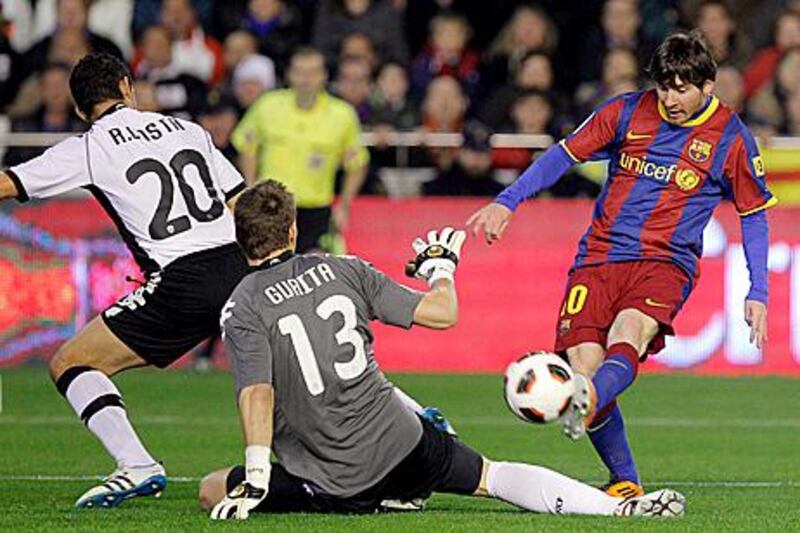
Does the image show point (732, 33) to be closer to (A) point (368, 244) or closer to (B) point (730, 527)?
(A) point (368, 244)

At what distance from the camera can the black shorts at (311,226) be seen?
16.7 meters

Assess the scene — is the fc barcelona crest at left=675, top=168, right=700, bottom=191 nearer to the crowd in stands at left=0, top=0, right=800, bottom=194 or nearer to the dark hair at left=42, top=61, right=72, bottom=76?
the crowd in stands at left=0, top=0, right=800, bottom=194

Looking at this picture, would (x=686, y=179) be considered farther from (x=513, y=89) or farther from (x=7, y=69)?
(x=7, y=69)

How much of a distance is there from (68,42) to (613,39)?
5.11 meters

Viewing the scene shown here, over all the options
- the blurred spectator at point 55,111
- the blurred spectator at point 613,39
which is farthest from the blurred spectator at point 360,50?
the blurred spectator at point 55,111

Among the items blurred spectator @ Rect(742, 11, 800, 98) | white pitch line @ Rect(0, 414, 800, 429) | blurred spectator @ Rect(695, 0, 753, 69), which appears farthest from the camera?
blurred spectator @ Rect(695, 0, 753, 69)

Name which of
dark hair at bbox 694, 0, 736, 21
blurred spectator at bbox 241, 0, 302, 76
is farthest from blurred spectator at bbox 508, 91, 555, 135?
blurred spectator at bbox 241, 0, 302, 76

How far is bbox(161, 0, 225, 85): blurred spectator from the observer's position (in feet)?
64.3

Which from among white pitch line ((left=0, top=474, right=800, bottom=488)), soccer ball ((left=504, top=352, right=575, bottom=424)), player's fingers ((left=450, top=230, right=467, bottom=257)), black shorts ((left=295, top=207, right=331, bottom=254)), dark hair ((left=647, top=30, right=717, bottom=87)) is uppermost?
dark hair ((left=647, top=30, right=717, bottom=87))

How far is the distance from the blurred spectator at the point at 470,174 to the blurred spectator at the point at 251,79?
1906 mm

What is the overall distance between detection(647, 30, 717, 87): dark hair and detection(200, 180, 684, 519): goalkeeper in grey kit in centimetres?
142

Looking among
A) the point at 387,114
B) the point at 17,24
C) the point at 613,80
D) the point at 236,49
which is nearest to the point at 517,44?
the point at 613,80

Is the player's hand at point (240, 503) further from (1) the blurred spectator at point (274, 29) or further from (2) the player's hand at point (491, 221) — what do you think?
(1) the blurred spectator at point (274, 29)

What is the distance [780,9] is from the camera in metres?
20.1
